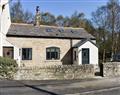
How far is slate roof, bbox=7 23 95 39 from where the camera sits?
3656 centimetres

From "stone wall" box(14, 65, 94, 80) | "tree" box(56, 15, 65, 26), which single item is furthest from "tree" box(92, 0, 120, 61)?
"stone wall" box(14, 65, 94, 80)

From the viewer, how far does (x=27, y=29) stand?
3822cm

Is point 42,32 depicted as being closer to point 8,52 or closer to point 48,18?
point 8,52

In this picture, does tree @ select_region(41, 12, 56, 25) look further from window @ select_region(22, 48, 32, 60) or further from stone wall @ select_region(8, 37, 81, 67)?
window @ select_region(22, 48, 32, 60)

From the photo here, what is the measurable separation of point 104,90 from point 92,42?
2104cm

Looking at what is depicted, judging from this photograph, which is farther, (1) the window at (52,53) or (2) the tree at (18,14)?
(2) the tree at (18,14)

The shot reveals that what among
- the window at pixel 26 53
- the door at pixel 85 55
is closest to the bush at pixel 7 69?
the window at pixel 26 53

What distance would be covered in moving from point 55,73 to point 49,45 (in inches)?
563

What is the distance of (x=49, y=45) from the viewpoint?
37.9m

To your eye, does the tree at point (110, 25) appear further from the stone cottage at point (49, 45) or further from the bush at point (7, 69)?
the bush at point (7, 69)

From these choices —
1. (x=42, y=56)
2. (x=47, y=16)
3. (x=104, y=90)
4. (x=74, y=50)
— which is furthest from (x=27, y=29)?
(x=47, y=16)

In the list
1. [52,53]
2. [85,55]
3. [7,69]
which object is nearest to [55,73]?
[7,69]

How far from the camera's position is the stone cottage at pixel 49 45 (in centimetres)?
3634

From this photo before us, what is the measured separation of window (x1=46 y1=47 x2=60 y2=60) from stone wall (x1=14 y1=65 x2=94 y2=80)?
1318 centimetres
